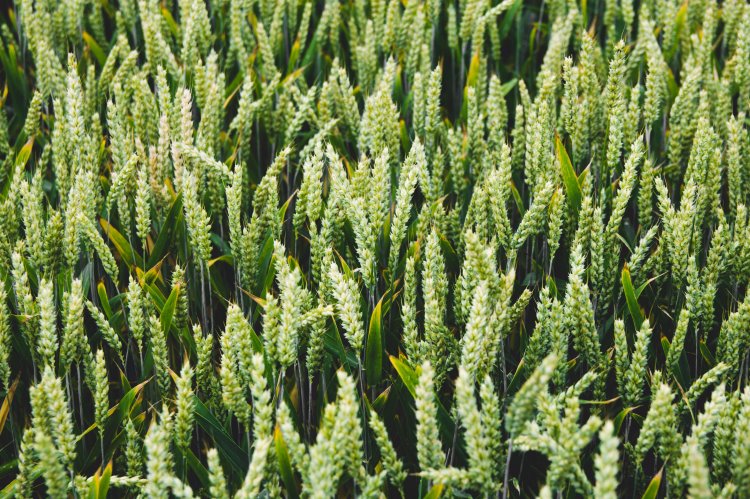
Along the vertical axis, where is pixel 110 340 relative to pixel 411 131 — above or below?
below

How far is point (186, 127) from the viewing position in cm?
194

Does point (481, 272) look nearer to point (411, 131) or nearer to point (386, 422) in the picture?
point (386, 422)

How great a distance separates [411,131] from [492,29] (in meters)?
0.61

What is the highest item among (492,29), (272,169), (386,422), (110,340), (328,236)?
(492,29)

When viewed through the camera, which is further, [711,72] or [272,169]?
[711,72]

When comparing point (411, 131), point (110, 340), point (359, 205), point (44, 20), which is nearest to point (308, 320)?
point (359, 205)

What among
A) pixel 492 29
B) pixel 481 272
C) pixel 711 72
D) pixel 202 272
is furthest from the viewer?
pixel 492 29

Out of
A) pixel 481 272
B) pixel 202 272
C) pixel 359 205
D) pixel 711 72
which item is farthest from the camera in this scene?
pixel 711 72

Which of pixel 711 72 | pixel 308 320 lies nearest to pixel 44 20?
pixel 308 320

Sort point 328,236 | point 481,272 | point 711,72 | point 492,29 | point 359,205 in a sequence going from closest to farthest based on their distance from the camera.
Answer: point 481,272 < point 359,205 < point 328,236 < point 711,72 < point 492,29

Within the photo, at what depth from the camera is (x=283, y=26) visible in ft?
9.80

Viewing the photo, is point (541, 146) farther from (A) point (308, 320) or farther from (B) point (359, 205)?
(A) point (308, 320)

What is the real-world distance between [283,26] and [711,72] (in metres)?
1.56

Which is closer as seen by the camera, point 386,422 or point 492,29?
point 386,422
